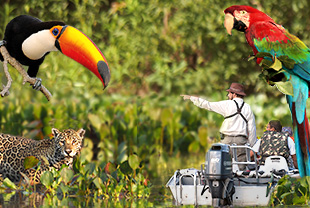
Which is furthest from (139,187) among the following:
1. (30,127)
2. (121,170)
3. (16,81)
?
(16,81)

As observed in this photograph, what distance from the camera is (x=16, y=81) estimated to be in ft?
40.3

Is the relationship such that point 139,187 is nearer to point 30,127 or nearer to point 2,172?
point 2,172

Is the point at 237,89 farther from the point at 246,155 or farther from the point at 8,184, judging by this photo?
the point at 8,184

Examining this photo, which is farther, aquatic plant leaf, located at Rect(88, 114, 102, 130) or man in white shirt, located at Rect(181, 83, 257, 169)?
aquatic plant leaf, located at Rect(88, 114, 102, 130)

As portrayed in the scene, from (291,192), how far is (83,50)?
2.70 meters

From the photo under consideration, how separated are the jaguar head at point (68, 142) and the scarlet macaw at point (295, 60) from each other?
2.34 meters

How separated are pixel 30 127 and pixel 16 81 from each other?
1.53m

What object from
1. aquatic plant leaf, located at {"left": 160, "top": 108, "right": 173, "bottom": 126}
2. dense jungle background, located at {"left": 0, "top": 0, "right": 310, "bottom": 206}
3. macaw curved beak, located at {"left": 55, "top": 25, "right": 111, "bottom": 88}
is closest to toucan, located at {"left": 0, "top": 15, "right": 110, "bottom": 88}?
macaw curved beak, located at {"left": 55, "top": 25, "right": 111, "bottom": 88}

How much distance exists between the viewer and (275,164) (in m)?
8.27

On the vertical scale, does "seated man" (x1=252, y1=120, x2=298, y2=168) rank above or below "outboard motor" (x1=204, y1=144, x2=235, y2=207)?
above

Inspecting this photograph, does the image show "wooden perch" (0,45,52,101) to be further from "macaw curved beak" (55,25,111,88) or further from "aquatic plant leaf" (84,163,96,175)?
"aquatic plant leaf" (84,163,96,175)

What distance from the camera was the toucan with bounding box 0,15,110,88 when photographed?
278 inches

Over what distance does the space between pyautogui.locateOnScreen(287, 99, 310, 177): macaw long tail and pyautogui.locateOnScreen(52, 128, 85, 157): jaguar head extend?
2.67 meters

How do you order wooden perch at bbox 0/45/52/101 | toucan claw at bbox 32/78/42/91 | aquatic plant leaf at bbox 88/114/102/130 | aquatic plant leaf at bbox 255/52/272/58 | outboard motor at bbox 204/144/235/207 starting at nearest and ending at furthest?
1. wooden perch at bbox 0/45/52/101
2. toucan claw at bbox 32/78/42/91
3. outboard motor at bbox 204/144/235/207
4. aquatic plant leaf at bbox 255/52/272/58
5. aquatic plant leaf at bbox 88/114/102/130
